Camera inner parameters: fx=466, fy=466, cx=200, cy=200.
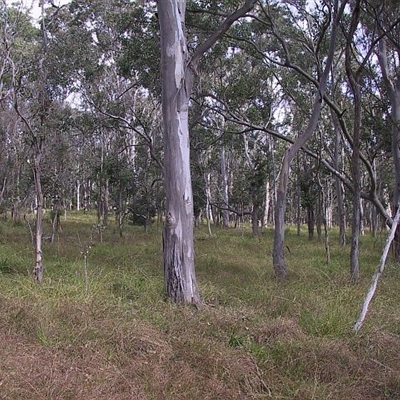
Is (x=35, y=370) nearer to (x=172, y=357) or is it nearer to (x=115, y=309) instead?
(x=172, y=357)

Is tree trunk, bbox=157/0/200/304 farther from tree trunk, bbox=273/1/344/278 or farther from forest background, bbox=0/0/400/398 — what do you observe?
tree trunk, bbox=273/1/344/278

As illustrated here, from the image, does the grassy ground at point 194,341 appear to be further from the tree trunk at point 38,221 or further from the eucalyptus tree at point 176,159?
the eucalyptus tree at point 176,159

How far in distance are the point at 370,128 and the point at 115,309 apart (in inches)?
441

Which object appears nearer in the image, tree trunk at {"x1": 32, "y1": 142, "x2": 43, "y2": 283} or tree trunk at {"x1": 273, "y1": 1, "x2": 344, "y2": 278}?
tree trunk at {"x1": 32, "y1": 142, "x2": 43, "y2": 283}

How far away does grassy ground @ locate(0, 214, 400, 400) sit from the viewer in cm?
396

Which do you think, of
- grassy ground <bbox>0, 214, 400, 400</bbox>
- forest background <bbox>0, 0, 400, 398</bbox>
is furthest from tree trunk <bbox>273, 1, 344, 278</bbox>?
grassy ground <bbox>0, 214, 400, 400</bbox>

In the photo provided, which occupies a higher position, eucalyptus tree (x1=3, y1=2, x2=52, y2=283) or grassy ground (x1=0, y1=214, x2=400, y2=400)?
eucalyptus tree (x1=3, y1=2, x2=52, y2=283)

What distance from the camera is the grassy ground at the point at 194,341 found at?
13.0 ft

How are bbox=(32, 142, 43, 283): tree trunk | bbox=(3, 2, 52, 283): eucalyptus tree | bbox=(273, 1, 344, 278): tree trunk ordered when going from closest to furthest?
1. bbox=(32, 142, 43, 283): tree trunk
2. bbox=(3, 2, 52, 283): eucalyptus tree
3. bbox=(273, 1, 344, 278): tree trunk

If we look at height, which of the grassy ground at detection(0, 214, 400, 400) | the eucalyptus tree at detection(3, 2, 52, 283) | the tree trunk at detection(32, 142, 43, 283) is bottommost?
the grassy ground at detection(0, 214, 400, 400)

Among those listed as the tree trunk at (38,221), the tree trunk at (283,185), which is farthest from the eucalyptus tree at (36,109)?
the tree trunk at (283,185)

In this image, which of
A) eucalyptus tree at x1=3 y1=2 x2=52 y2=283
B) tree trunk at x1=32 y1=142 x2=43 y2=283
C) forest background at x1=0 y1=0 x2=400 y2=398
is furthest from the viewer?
eucalyptus tree at x1=3 y1=2 x2=52 y2=283

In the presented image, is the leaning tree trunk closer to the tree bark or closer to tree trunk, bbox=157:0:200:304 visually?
tree trunk, bbox=157:0:200:304

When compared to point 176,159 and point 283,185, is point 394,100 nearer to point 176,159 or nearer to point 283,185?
point 283,185
